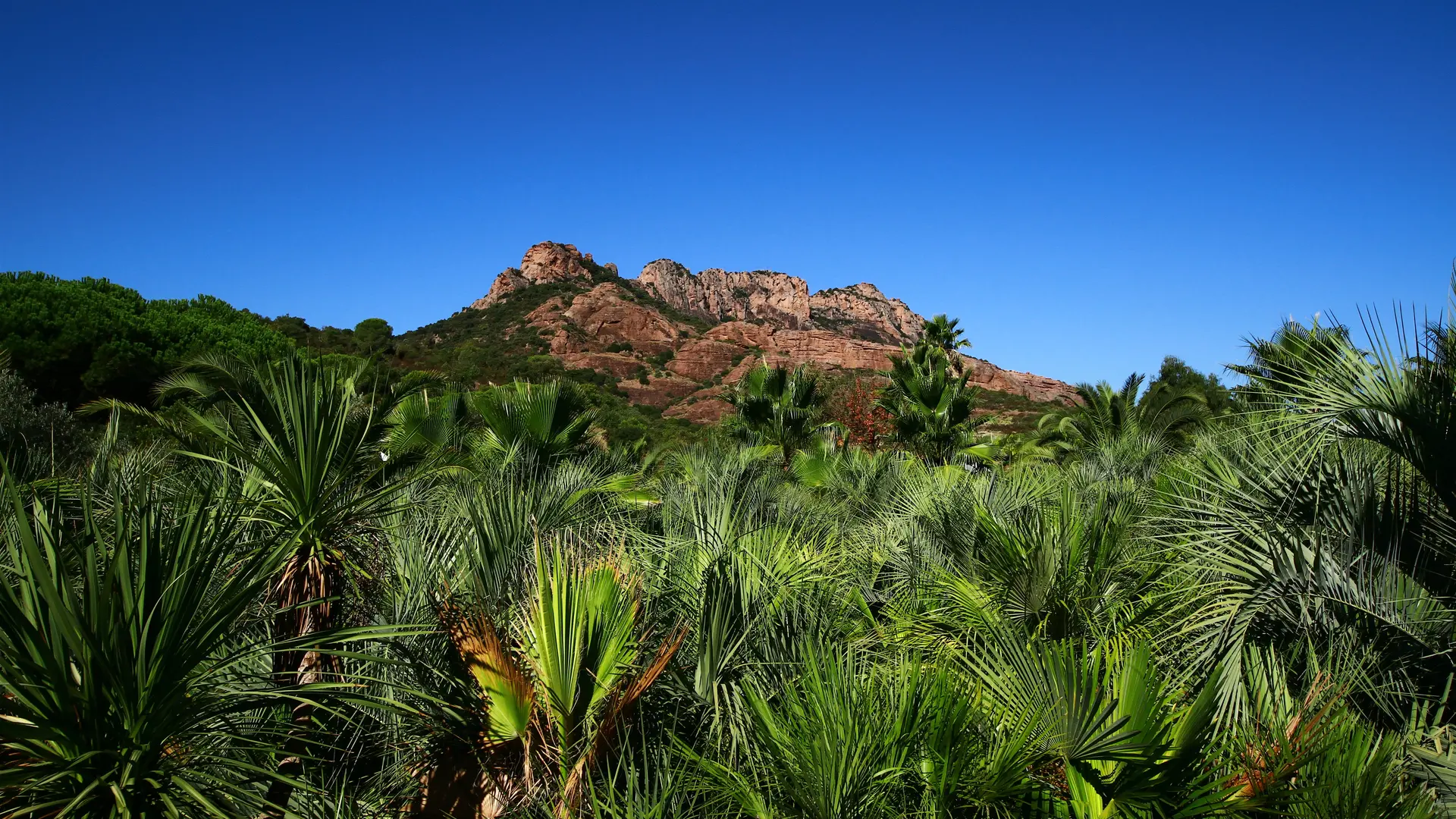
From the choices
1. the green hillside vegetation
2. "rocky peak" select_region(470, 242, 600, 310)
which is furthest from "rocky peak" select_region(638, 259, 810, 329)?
the green hillside vegetation

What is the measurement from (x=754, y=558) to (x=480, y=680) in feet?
4.52

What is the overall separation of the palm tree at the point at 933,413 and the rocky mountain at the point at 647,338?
3778cm

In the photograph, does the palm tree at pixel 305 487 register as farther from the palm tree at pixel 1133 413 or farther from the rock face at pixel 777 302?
the rock face at pixel 777 302

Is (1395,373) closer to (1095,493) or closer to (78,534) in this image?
(1095,493)

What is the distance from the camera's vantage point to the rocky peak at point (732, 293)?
114938 millimetres

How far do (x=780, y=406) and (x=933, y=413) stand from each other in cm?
358

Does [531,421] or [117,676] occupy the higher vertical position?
[531,421]

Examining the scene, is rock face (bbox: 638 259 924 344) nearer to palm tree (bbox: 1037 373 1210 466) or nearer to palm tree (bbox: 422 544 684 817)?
palm tree (bbox: 1037 373 1210 466)

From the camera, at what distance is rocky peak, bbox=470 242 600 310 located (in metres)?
91.1

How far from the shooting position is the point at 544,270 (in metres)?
93.7

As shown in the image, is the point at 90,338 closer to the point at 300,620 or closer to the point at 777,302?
the point at 300,620

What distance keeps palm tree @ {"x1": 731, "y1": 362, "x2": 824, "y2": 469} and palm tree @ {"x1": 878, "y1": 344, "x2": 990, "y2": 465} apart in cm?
236

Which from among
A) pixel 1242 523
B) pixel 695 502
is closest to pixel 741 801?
pixel 695 502

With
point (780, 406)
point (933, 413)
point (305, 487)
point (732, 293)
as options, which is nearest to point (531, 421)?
point (780, 406)
